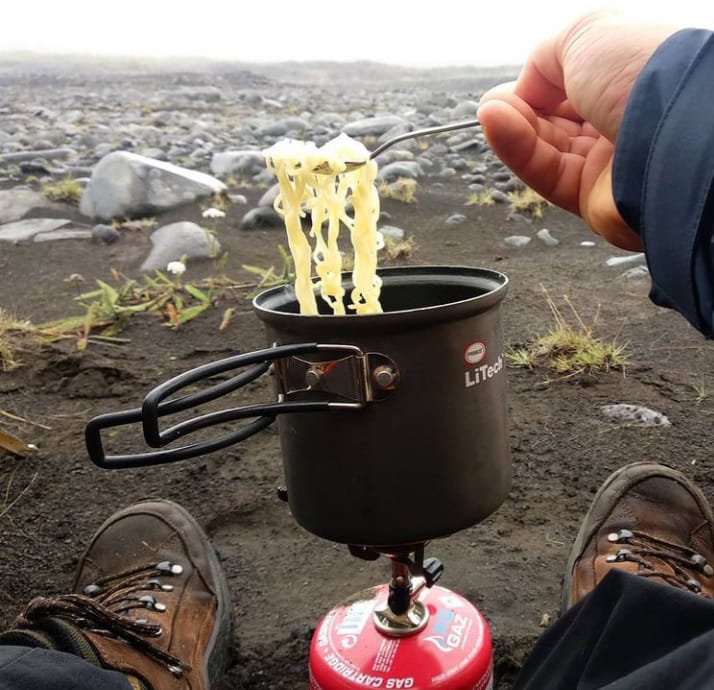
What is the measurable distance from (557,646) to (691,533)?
2.46 ft

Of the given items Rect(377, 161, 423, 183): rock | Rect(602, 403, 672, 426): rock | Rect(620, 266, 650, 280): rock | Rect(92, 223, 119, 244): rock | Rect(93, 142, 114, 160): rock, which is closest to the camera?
Rect(602, 403, 672, 426): rock

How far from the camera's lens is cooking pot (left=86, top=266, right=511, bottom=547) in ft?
3.53

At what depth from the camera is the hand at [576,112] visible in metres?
1.19

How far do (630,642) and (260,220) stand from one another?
15.1ft

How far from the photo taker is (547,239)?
4.63 meters

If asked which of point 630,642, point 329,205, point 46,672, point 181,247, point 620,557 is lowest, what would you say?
point 181,247

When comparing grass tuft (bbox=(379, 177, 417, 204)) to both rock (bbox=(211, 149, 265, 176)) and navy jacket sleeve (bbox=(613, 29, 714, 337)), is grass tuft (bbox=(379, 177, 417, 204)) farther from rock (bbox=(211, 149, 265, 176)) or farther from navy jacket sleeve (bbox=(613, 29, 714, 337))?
navy jacket sleeve (bbox=(613, 29, 714, 337))

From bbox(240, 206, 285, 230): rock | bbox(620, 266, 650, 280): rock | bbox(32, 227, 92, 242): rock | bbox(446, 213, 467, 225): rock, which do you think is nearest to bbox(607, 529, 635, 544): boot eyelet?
bbox(620, 266, 650, 280): rock

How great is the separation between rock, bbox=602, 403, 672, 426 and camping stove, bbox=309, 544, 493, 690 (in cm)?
112

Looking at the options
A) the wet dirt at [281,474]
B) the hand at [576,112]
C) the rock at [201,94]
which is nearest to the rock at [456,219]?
the wet dirt at [281,474]

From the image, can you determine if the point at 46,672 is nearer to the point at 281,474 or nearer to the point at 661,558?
the point at 661,558

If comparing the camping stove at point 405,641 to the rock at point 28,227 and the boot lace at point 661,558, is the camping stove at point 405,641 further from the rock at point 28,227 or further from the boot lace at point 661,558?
the rock at point 28,227

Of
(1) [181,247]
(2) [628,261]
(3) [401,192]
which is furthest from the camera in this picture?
(3) [401,192]

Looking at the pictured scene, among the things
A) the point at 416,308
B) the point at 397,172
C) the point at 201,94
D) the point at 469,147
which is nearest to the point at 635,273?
the point at 416,308
